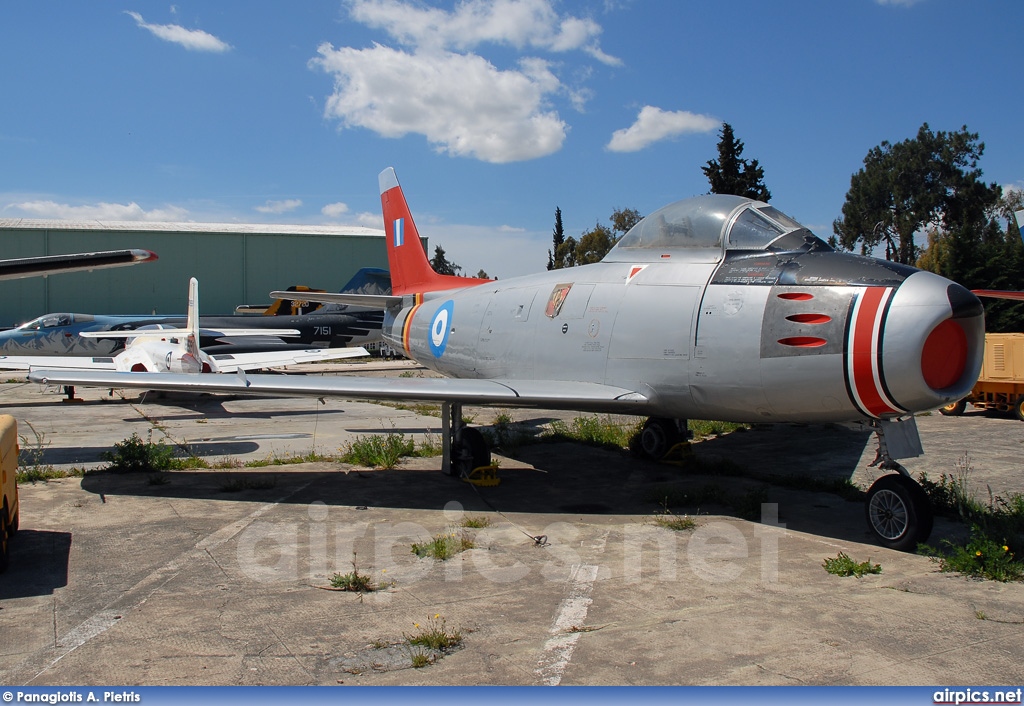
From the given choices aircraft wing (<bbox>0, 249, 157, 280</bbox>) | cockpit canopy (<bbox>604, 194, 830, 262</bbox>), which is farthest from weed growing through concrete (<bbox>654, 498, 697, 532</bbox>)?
aircraft wing (<bbox>0, 249, 157, 280</bbox>)

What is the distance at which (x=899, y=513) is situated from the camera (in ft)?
17.9

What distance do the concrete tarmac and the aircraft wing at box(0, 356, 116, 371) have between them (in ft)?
15.7

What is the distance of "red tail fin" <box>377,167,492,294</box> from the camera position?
12586mm

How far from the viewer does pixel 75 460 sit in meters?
9.44

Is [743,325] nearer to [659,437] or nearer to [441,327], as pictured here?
[659,437]

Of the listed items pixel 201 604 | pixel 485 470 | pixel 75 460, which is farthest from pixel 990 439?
pixel 75 460

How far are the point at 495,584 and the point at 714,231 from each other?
3.96 metres

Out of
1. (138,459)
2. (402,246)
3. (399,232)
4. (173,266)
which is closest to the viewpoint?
(138,459)

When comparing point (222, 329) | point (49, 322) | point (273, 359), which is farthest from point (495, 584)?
point (222, 329)

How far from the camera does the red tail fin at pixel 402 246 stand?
12586 millimetres

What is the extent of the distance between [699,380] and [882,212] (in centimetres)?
6816

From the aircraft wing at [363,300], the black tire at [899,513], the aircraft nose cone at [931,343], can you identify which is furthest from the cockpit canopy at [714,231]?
the aircraft wing at [363,300]

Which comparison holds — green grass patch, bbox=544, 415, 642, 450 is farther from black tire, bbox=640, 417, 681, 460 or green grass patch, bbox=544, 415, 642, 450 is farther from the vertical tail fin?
the vertical tail fin

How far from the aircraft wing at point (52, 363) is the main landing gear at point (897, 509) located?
40.9 feet
